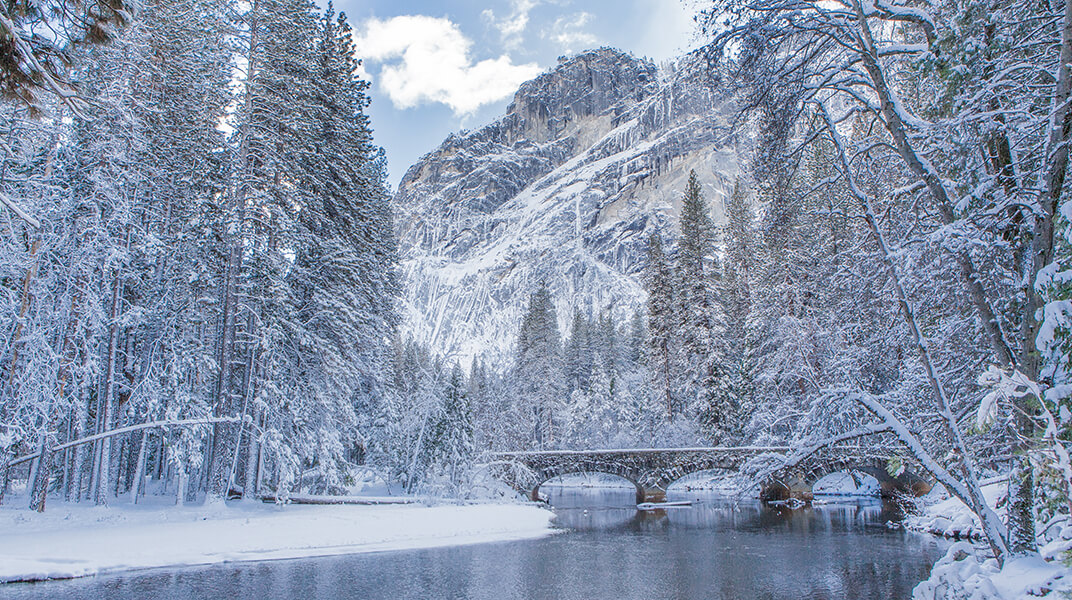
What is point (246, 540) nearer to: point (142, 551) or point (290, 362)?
point (142, 551)

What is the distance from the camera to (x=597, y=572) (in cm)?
1522

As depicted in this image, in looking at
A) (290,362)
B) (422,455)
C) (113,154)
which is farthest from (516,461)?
(113,154)

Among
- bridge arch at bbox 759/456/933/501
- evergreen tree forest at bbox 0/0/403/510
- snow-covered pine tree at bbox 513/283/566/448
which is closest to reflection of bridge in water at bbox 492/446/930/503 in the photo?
A: bridge arch at bbox 759/456/933/501

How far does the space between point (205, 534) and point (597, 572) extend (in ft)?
34.1

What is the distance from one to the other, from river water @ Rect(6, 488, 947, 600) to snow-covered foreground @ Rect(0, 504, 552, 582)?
685mm

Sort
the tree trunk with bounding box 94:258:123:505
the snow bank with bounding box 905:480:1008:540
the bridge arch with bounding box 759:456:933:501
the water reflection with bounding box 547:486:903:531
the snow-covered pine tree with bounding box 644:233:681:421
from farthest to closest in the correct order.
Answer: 1. the snow-covered pine tree with bounding box 644:233:681:421
2. the bridge arch with bounding box 759:456:933:501
3. the water reflection with bounding box 547:486:903:531
4. the tree trunk with bounding box 94:258:123:505
5. the snow bank with bounding box 905:480:1008:540

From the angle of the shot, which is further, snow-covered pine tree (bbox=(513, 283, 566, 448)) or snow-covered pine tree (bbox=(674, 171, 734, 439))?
snow-covered pine tree (bbox=(513, 283, 566, 448))

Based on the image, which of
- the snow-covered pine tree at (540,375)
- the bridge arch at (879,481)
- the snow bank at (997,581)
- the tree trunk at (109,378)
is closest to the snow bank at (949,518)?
the bridge arch at (879,481)

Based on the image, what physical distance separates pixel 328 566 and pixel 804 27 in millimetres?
15277

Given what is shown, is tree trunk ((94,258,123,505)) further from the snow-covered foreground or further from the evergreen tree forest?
the snow-covered foreground

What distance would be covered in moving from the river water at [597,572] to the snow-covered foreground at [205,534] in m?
0.68

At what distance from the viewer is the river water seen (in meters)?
12.3

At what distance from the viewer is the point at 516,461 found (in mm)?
34688

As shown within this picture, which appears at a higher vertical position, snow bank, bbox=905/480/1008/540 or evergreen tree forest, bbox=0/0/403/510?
evergreen tree forest, bbox=0/0/403/510
